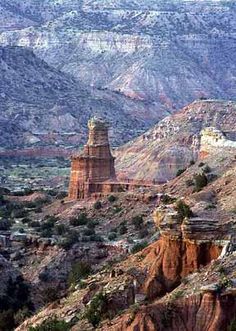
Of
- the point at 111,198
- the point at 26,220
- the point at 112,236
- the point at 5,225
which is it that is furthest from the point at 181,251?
the point at 26,220

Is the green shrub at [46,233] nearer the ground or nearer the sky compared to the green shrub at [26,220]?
nearer the ground

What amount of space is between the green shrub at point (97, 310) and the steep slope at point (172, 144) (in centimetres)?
6530

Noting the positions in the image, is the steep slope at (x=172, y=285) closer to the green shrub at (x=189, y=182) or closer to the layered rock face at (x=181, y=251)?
the layered rock face at (x=181, y=251)

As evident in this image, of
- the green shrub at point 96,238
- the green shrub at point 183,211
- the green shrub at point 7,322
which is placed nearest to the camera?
the green shrub at point 183,211

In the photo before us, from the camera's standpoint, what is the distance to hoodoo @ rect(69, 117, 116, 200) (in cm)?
7550

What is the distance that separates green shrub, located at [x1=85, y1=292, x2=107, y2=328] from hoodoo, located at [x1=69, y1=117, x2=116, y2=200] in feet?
154

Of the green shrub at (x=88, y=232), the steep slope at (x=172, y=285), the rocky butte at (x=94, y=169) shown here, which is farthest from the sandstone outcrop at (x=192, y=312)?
the rocky butte at (x=94, y=169)

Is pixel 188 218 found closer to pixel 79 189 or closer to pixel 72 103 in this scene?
pixel 79 189

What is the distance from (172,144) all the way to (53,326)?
78.5m

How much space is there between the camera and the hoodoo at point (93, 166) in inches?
2972

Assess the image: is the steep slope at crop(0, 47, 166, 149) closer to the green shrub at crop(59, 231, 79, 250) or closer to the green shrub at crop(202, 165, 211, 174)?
the green shrub at crop(202, 165, 211, 174)

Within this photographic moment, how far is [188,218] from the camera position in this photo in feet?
97.6

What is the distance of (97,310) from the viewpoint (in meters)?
27.8

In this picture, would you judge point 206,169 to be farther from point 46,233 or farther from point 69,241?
point 46,233
